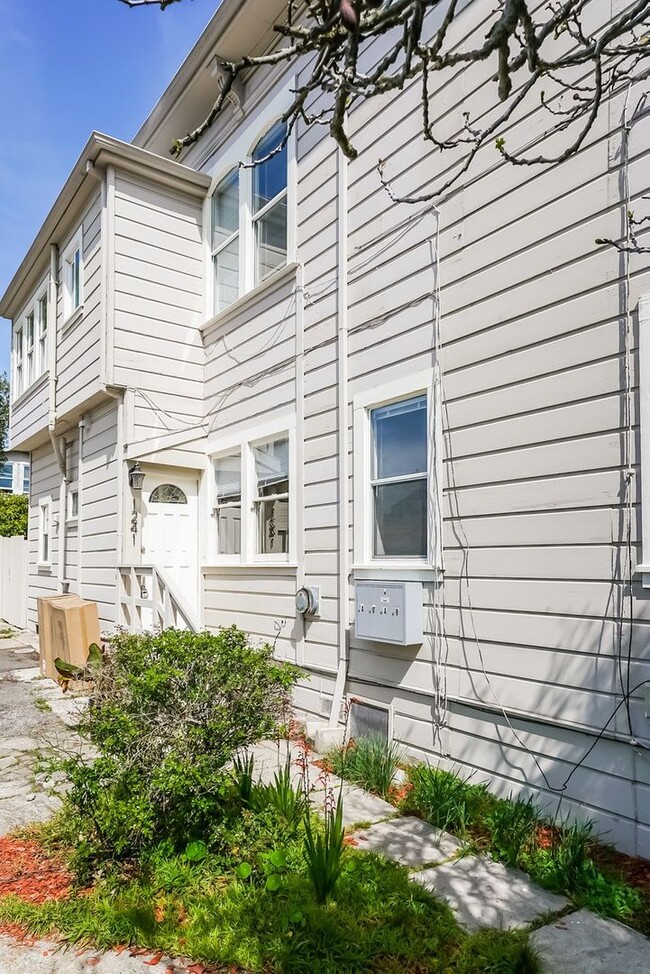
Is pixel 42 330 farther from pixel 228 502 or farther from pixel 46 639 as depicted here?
pixel 228 502

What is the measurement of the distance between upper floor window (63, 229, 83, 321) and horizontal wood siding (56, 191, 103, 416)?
18cm

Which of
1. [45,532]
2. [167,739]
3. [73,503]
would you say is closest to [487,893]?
[167,739]

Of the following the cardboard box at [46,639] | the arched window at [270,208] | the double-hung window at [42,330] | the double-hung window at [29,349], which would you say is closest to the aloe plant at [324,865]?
the arched window at [270,208]

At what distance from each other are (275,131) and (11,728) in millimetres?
6600

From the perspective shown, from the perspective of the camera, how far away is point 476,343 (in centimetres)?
452

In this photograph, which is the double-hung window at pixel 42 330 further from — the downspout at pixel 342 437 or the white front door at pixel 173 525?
the downspout at pixel 342 437

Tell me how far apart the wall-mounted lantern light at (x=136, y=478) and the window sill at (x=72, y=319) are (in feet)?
8.13

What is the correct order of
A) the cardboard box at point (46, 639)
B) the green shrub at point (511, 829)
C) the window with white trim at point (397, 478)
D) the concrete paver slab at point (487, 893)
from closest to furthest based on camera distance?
the concrete paver slab at point (487, 893) < the green shrub at point (511, 829) < the window with white trim at point (397, 478) < the cardboard box at point (46, 639)

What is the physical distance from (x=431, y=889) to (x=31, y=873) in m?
1.99

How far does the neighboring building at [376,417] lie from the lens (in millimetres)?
3734

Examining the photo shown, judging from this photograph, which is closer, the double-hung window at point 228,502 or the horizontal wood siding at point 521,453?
the horizontal wood siding at point 521,453

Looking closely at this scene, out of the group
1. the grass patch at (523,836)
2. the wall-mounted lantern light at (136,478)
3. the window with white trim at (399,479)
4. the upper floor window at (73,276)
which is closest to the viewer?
the grass patch at (523,836)

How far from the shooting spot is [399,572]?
5039 mm

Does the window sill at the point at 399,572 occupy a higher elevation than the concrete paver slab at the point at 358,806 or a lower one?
higher
